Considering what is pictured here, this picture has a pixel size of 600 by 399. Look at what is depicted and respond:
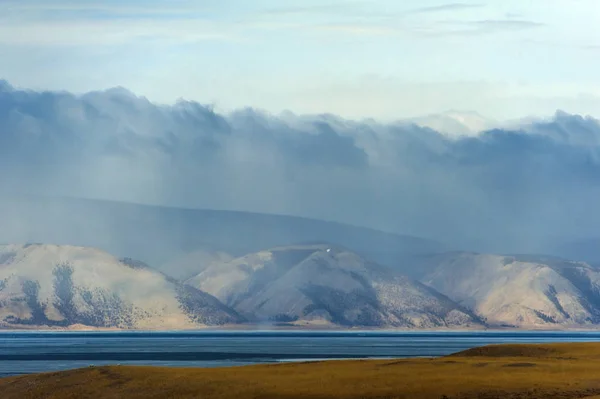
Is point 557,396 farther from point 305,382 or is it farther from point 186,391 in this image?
point 186,391

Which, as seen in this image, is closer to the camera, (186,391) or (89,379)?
(186,391)

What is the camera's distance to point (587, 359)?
114 m

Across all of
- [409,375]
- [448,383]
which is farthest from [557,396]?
[409,375]

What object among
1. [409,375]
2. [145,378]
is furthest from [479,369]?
[145,378]

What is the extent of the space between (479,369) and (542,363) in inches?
299

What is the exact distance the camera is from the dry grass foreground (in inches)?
3718

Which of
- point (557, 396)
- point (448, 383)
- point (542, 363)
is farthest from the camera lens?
point (542, 363)

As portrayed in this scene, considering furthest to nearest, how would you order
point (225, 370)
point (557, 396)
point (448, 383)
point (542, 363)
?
point (225, 370)
point (542, 363)
point (448, 383)
point (557, 396)

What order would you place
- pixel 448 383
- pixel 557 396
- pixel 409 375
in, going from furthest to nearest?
pixel 409 375 < pixel 448 383 < pixel 557 396

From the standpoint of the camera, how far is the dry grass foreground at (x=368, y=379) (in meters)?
94.4

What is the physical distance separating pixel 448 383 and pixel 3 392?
44.8 m

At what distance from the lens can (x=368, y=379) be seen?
335ft

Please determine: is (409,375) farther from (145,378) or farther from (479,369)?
(145,378)

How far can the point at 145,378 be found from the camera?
112 m
